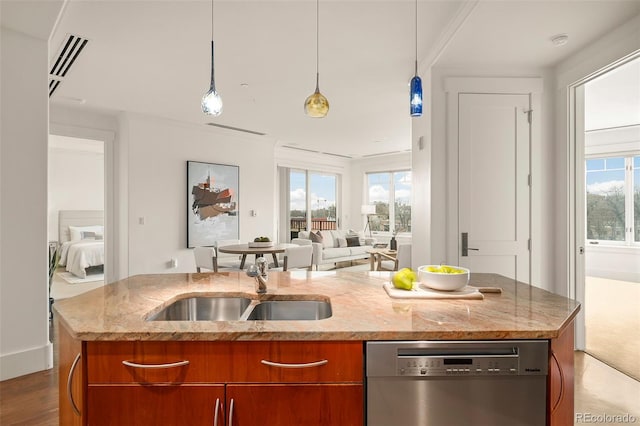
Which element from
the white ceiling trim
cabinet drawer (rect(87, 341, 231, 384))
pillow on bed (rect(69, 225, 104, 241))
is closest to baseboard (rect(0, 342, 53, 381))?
cabinet drawer (rect(87, 341, 231, 384))

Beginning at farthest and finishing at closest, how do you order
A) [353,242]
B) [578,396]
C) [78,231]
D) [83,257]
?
1. [353,242]
2. [78,231]
3. [83,257]
4. [578,396]

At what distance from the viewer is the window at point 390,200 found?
9.03 m

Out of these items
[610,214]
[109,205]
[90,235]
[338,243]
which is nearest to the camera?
[109,205]

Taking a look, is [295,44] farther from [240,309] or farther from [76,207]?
[76,207]

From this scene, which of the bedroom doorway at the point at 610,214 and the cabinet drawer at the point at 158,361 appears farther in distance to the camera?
the bedroom doorway at the point at 610,214

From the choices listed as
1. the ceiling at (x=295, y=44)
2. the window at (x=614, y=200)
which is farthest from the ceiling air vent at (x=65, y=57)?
the window at (x=614, y=200)

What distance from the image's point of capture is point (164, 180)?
5.62 meters

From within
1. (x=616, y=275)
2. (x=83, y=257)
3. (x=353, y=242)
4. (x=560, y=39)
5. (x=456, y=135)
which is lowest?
(x=616, y=275)

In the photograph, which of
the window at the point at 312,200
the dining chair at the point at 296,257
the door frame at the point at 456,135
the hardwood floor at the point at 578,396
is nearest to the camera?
the hardwood floor at the point at 578,396

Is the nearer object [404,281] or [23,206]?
[404,281]

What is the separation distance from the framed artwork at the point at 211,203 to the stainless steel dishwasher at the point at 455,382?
5.19 meters

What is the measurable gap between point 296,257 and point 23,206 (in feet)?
9.76

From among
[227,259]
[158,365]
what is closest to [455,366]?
[158,365]

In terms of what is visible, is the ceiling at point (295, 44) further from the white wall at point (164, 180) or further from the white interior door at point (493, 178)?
the white wall at point (164, 180)
